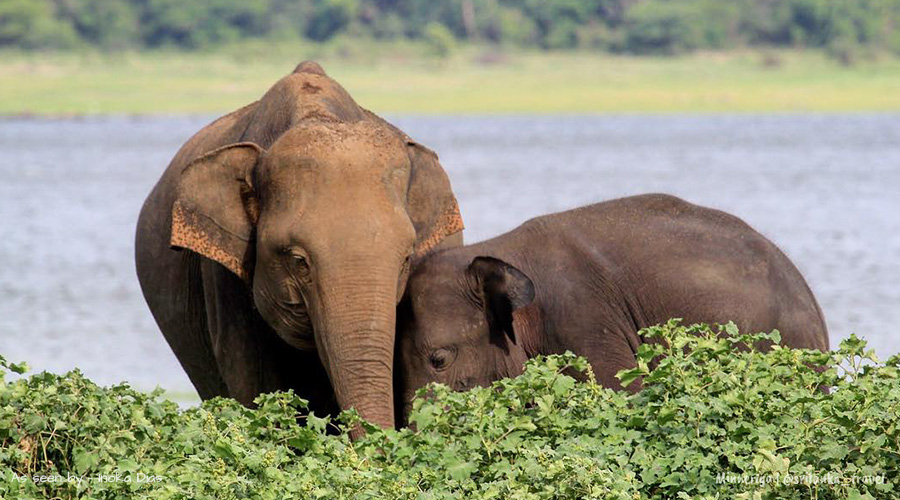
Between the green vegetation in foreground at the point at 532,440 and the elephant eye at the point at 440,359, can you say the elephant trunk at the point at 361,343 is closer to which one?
the green vegetation in foreground at the point at 532,440

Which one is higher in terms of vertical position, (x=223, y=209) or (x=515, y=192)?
(x=515, y=192)

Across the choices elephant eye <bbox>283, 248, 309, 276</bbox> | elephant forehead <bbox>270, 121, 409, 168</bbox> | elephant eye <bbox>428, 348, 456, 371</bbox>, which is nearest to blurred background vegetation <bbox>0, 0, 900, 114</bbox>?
elephant eye <bbox>428, 348, 456, 371</bbox>

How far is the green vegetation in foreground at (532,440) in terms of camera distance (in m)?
4.66

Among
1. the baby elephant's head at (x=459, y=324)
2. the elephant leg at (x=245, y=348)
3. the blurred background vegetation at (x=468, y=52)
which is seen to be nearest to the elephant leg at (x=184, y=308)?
the elephant leg at (x=245, y=348)

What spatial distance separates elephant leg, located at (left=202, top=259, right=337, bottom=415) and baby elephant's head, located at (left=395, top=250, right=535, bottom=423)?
0.43 meters

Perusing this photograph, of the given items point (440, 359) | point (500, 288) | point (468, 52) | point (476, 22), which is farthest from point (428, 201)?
point (476, 22)

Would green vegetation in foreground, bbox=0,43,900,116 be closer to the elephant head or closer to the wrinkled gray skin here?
the wrinkled gray skin

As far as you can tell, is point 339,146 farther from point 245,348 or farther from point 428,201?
point 245,348

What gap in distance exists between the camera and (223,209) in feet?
21.2

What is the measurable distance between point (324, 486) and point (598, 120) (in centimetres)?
6479

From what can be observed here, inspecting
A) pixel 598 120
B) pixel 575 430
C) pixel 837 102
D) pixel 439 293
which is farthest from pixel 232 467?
pixel 598 120

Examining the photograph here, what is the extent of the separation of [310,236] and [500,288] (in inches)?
33.4

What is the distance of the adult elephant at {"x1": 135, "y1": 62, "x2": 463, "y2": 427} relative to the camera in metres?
5.97

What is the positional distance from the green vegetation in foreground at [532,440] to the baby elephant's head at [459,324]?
1.17m
